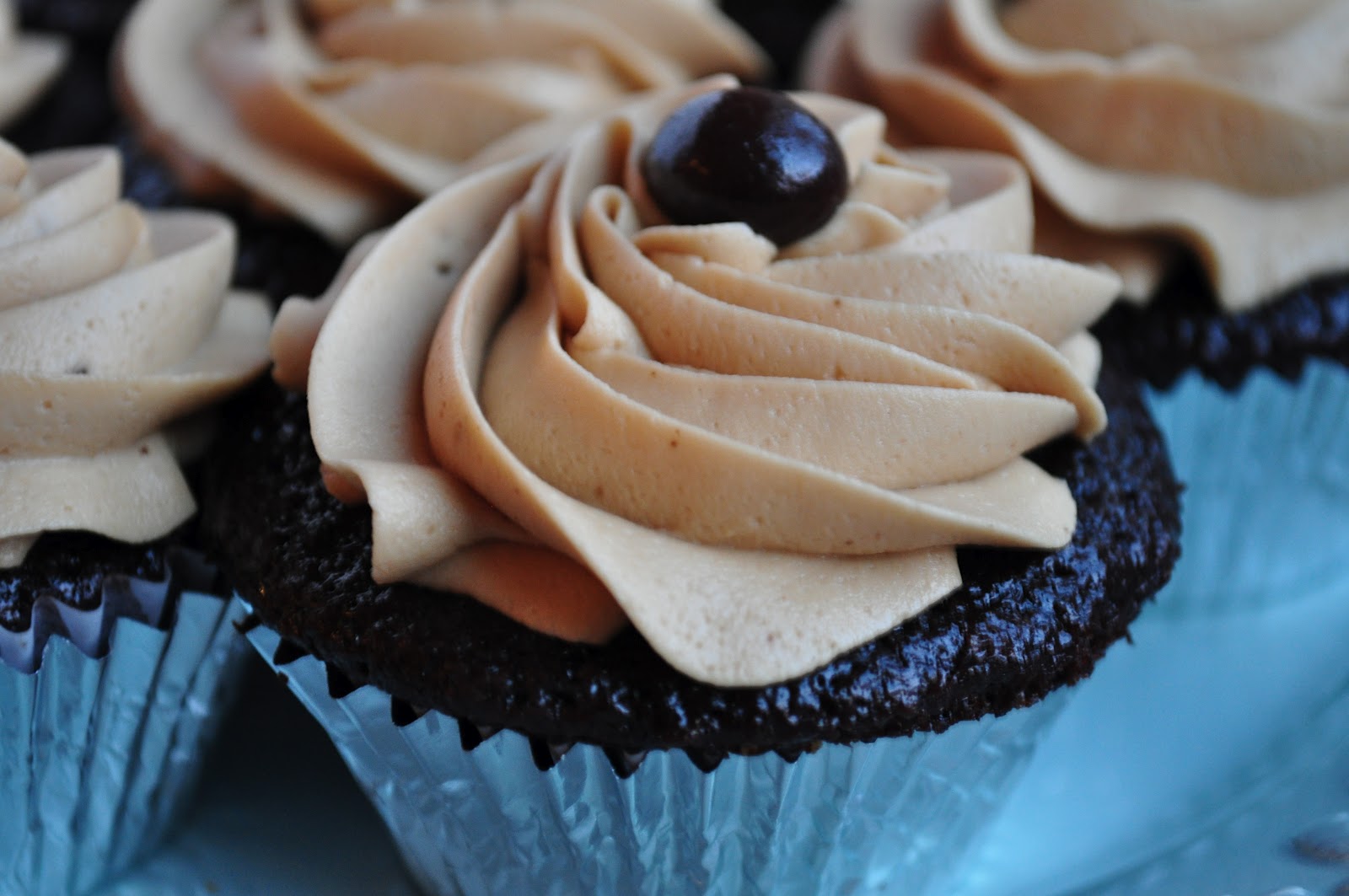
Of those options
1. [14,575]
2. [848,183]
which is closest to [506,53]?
[848,183]

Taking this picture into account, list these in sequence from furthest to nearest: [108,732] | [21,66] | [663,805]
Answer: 1. [21,66]
2. [108,732]
3. [663,805]

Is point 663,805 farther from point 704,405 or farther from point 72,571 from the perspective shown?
point 72,571

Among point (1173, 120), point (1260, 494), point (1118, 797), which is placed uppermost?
point (1173, 120)

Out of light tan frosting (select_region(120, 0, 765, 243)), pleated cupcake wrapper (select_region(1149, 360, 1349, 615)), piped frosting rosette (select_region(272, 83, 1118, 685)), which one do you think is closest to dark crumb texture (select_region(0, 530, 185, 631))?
piped frosting rosette (select_region(272, 83, 1118, 685))

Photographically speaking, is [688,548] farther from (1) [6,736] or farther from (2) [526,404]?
(1) [6,736]

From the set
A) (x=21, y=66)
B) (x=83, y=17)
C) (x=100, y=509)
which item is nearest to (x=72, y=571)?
(x=100, y=509)

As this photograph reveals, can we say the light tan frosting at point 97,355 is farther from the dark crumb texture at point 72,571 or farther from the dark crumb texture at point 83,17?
the dark crumb texture at point 83,17

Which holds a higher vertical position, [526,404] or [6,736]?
[526,404]
